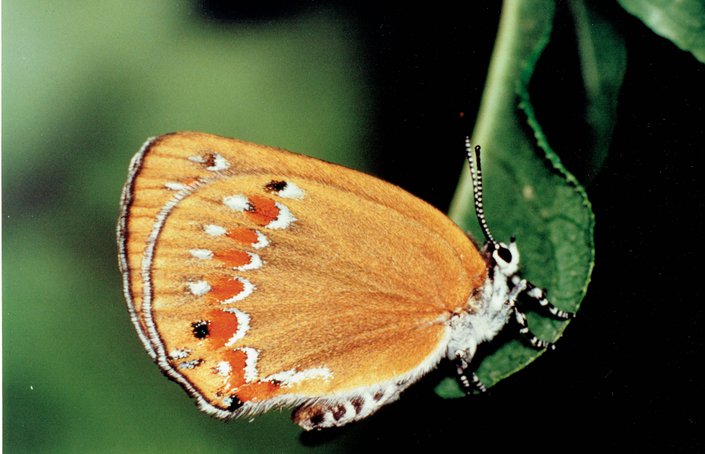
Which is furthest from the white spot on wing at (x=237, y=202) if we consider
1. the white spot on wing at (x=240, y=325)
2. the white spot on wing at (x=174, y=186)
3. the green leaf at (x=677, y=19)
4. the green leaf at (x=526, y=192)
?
the green leaf at (x=677, y=19)

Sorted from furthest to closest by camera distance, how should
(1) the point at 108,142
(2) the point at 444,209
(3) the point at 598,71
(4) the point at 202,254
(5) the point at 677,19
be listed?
(1) the point at 108,142, (2) the point at 444,209, (4) the point at 202,254, (3) the point at 598,71, (5) the point at 677,19

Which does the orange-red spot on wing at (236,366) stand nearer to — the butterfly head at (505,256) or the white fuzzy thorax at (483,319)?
the white fuzzy thorax at (483,319)

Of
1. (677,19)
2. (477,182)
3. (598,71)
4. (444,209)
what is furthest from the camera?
(444,209)

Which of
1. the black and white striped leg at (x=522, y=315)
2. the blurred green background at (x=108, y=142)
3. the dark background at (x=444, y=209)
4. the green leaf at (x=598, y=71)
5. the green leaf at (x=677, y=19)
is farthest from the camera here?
the blurred green background at (x=108, y=142)

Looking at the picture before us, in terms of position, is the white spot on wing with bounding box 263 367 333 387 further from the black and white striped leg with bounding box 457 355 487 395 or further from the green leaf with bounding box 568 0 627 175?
the green leaf with bounding box 568 0 627 175

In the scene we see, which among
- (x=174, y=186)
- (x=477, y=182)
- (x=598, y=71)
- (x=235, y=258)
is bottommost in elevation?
(x=235, y=258)

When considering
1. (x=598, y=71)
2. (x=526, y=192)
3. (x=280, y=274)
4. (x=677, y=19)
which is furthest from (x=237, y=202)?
(x=677, y=19)

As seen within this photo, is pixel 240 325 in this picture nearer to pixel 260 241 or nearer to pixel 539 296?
pixel 260 241
